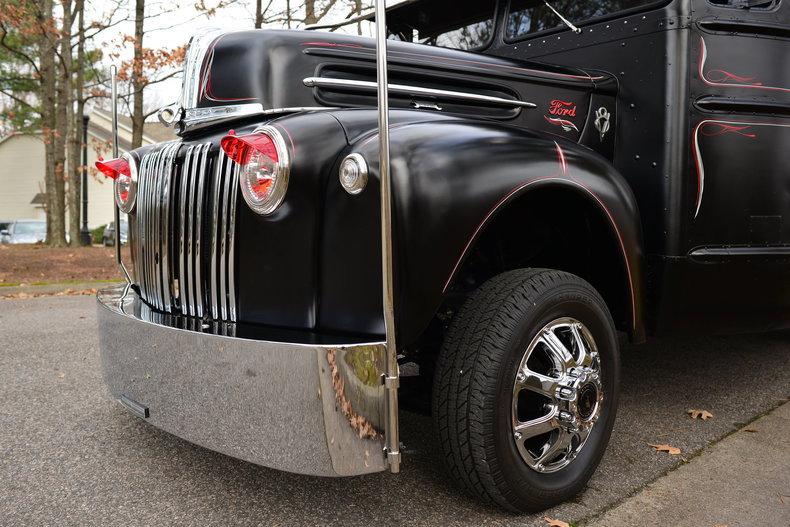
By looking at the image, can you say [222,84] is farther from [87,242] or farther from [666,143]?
[87,242]

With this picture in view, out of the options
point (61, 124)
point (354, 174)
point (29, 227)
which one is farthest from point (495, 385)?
point (29, 227)

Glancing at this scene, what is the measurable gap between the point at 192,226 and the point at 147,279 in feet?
1.52

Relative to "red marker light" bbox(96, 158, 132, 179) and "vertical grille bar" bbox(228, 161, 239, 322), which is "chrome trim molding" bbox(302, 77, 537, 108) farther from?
"red marker light" bbox(96, 158, 132, 179)

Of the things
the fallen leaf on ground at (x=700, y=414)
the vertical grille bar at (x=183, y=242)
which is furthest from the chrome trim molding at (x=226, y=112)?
the fallen leaf on ground at (x=700, y=414)

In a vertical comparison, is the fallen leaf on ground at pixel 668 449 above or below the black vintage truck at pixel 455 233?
below

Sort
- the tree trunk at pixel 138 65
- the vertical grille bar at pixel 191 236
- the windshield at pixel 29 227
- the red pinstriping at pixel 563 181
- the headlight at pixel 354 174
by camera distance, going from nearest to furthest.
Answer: the headlight at pixel 354 174 < the red pinstriping at pixel 563 181 < the vertical grille bar at pixel 191 236 < the tree trunk at pixel 138 65 < the windshield at pixel 29 227

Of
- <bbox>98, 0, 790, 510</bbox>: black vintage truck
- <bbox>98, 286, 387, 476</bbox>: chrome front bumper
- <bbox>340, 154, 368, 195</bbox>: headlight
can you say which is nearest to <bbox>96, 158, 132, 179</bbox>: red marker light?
<bbox>98, 0, 790, 510</bbox>: black vintage truck

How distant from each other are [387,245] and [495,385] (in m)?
0.56

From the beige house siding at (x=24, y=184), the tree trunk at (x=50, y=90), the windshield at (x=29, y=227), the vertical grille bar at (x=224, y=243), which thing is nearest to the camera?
the vertical grille bar at (x=224, y=243)

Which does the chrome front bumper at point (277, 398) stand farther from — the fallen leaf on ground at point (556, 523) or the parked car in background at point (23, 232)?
the parked car in background at point (23, 232)

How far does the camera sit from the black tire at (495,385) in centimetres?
205

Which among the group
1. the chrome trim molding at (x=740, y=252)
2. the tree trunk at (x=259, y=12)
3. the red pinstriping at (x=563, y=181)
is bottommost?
the chrome trim molding at (x=740, y=252)

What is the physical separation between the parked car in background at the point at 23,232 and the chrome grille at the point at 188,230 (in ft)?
77.1

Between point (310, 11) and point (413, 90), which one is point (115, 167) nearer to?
point (413, 90)
